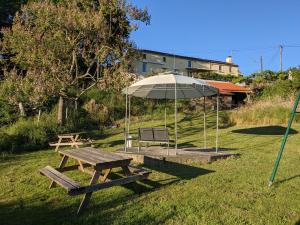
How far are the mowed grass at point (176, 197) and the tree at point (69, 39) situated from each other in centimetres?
518

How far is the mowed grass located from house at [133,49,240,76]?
3631cm

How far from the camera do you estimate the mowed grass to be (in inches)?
199

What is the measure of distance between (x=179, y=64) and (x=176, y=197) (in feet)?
159

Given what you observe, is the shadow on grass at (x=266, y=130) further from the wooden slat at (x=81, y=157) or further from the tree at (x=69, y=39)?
the wooden slat at (x=81, y=157)

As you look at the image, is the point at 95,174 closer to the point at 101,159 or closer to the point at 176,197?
the point at 101,159

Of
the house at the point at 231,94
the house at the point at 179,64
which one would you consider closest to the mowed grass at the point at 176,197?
the house at the point at 231,94

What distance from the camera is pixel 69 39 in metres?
14.2

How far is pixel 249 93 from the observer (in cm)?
3488

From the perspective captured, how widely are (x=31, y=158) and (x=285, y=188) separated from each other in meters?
7.41

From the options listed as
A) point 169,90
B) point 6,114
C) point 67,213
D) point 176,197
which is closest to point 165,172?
point 176,197

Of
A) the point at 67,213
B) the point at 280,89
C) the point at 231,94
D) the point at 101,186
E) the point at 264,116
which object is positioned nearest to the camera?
the point at 67,213

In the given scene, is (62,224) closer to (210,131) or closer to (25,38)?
(25,38)

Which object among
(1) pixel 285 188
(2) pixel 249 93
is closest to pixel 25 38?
(1) pixel 285 188

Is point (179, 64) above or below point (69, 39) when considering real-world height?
above
